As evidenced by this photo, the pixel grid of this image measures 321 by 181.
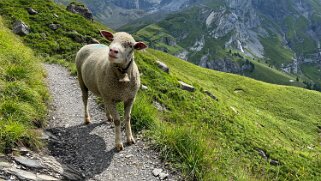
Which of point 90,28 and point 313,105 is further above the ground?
point 90,28

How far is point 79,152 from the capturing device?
41.2 ft

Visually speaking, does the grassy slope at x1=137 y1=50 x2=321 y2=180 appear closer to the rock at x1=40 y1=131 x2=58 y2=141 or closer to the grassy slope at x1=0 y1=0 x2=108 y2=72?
the rock at x1=40 y1=131 x2=58 y2=141

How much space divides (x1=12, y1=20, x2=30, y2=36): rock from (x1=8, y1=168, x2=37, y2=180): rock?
36.0m

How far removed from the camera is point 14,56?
19.1 meters

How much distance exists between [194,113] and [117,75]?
24.8 meters

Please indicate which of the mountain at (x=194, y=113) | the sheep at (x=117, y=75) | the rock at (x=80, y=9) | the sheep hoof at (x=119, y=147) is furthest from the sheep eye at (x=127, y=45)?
the rock at (x=80, y=9)

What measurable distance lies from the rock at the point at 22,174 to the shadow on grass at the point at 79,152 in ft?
3.64

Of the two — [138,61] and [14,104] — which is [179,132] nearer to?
[14,104]

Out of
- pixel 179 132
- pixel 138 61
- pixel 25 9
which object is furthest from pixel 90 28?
pixel 179 132

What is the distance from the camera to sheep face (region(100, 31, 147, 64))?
419 inches

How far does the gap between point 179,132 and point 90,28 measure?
43051 millimetres

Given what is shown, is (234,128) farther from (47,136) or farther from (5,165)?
(5,165)

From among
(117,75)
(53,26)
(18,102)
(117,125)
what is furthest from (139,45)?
Answer: (53,26)

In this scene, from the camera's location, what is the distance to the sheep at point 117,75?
11.0 meters
